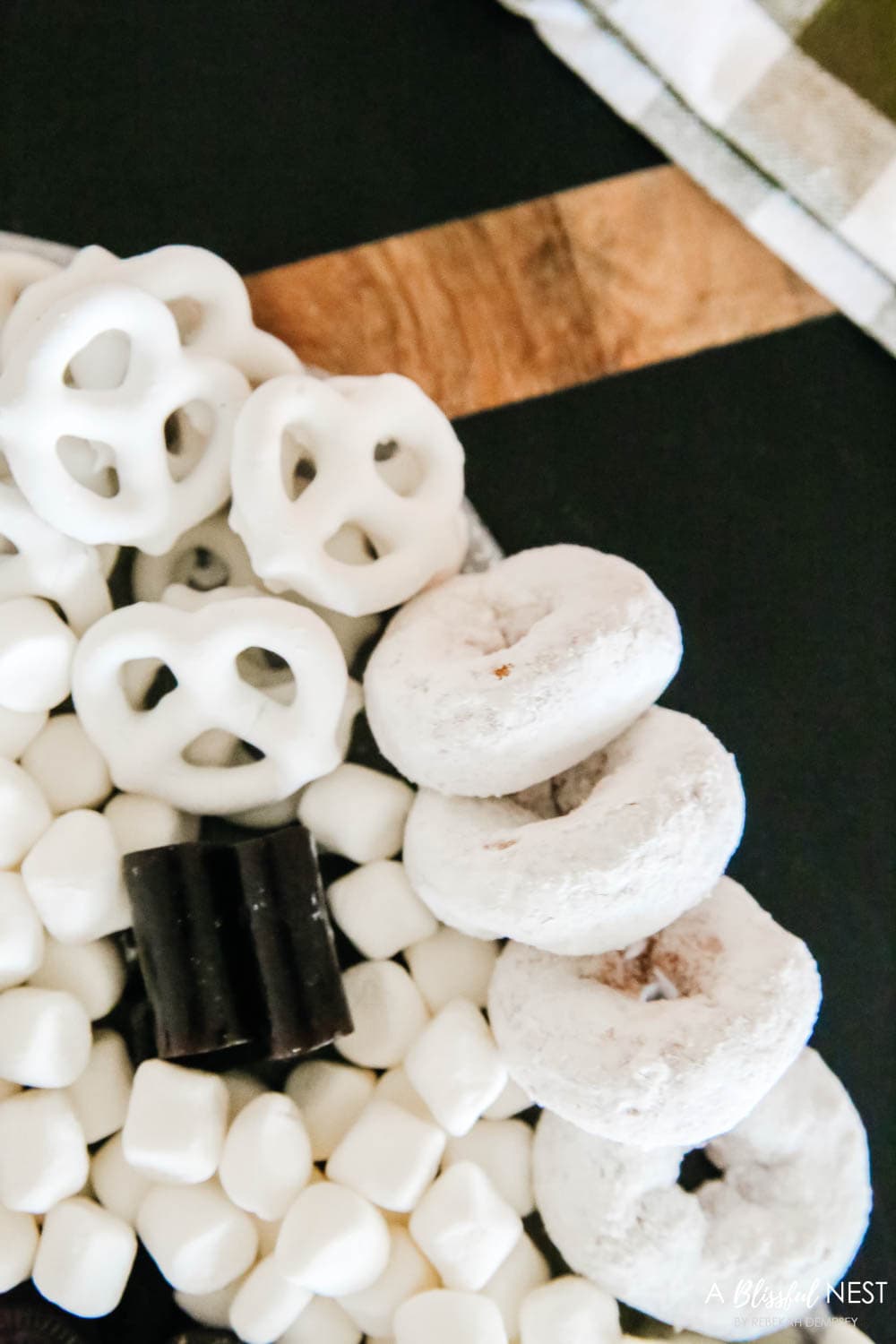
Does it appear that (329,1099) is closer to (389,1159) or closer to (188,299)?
(389,1159)

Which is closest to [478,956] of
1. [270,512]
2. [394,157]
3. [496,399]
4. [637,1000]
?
[637,1000]

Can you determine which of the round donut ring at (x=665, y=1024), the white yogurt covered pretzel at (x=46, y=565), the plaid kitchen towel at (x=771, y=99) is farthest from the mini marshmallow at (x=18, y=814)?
the plaid kitchen towel at (x=771, y=99)

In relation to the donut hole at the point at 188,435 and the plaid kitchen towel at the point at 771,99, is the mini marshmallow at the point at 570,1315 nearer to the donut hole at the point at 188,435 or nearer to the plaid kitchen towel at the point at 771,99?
the donut hole at the point at 188,435

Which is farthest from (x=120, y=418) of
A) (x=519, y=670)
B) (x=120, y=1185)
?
(x=120, y=1185)

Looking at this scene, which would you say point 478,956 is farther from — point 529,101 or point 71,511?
point 529,101

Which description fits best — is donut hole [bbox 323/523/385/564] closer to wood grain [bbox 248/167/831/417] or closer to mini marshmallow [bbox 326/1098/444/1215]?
wood grain [bbox 248/167/831/417]

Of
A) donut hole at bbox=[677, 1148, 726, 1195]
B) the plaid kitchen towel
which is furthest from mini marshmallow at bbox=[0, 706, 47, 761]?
the plaid kitchen towel
